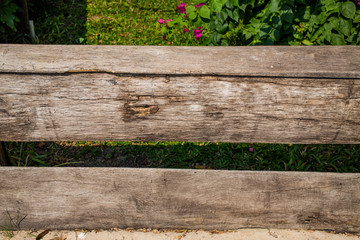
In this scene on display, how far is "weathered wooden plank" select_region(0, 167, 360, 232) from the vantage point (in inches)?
65.0

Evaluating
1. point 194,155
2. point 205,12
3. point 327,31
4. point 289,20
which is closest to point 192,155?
point 194,155

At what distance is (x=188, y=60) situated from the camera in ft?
4.34

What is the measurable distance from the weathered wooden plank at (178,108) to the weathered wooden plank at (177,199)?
295 millimetres

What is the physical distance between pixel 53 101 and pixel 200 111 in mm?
684

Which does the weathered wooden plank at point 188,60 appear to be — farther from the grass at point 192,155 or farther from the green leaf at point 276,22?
the grass at point 192,155

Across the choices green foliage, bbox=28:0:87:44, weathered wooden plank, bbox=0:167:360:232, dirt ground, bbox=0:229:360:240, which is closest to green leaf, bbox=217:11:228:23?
weathered wooden plank, bbox=0:167:360:232

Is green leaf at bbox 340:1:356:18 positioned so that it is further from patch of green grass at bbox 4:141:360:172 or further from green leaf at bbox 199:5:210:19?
patch of green grass at bbox 4:141:360:172

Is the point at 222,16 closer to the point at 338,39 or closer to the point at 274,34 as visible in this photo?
the point at 274,34

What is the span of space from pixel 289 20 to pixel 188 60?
3.50 ft

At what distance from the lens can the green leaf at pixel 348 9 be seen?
2.00m

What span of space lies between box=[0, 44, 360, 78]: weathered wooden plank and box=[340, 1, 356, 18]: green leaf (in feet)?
2.65

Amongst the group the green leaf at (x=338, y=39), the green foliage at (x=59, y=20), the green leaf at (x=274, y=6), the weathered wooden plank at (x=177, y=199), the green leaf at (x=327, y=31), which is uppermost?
the green leaf at (x=274, y=6)

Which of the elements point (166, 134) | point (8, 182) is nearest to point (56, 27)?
point (8, 182)

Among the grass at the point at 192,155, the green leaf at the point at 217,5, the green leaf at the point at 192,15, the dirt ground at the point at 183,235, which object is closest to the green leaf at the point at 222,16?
the green leaf at the point at 217,5
